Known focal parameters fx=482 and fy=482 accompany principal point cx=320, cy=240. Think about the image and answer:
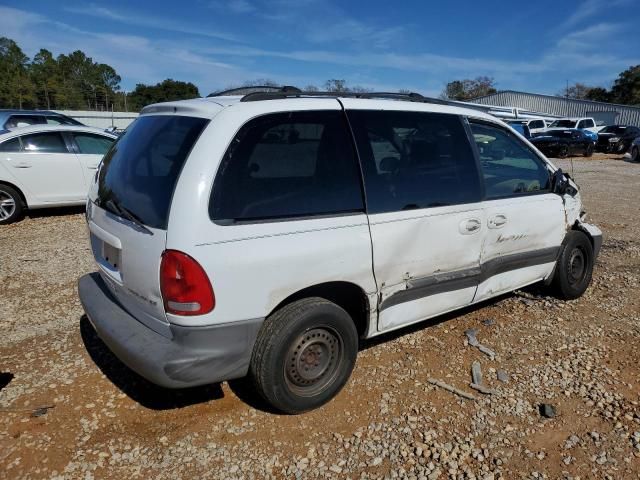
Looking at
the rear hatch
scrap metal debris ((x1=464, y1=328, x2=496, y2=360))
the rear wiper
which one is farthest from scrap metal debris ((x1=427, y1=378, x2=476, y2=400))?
the rear wiper

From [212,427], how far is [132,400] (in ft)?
2.00

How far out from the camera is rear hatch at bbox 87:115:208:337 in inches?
95.9

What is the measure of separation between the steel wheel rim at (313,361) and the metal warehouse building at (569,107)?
48.2 m

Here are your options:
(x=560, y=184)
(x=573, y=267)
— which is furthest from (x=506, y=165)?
(x=573, y=267)

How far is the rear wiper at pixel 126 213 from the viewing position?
2.49 m

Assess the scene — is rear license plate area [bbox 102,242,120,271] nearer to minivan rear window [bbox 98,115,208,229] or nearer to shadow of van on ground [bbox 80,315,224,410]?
minivan rear window [bbox 98,115,208,229]

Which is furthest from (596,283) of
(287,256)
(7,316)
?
(7,316)

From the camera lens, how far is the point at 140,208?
102 inches

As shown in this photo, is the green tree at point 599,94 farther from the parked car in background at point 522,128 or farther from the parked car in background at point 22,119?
the parked car in background at point 22,119

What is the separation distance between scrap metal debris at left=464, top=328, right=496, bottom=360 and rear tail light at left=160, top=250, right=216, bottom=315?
2.24 metres

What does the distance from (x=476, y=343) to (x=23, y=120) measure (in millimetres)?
14354

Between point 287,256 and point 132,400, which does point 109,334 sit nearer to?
point 132,400

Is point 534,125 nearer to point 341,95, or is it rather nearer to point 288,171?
point 341,95

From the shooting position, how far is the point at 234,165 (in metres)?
2.46
